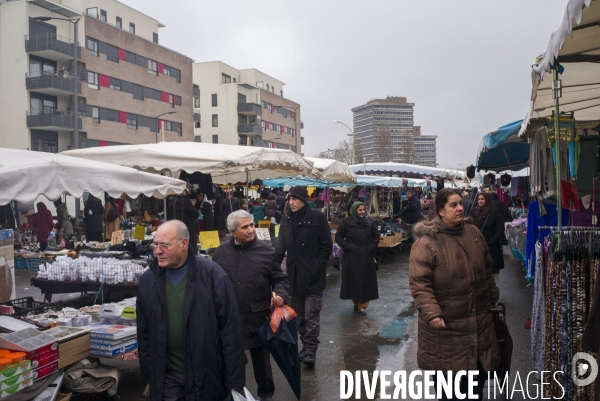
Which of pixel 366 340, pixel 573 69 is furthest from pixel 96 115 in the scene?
pixel 573 69

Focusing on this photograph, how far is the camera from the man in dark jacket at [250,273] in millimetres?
4461

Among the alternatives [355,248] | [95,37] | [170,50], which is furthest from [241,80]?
[355,248]

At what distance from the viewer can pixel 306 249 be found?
6148 millimetres

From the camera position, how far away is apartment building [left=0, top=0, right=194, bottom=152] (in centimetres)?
3459

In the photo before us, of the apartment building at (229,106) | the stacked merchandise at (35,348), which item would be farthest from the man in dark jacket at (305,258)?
the apartment building at (229,106)

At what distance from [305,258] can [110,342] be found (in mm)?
2283

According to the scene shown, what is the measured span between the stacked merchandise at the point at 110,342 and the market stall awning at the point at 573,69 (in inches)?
172

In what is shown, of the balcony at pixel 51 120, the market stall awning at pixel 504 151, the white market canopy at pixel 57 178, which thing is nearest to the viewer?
the white market canopy at pixel 57 178

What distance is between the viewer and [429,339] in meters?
3.81

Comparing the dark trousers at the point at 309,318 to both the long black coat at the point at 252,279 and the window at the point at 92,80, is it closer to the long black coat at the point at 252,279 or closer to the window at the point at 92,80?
the long black coat at the point at 252,279

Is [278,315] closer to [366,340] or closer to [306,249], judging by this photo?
[306,249]

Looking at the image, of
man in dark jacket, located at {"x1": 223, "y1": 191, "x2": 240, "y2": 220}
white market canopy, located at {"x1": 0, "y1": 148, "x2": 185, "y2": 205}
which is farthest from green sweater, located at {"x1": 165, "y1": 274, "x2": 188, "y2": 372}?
man in dark jacket, located at {"x1": 223, "y1": 191, "x2": 240, "y2": 220}

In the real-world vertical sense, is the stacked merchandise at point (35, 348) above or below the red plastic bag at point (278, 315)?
below

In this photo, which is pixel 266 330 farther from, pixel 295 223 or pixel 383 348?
pixel 383 348
